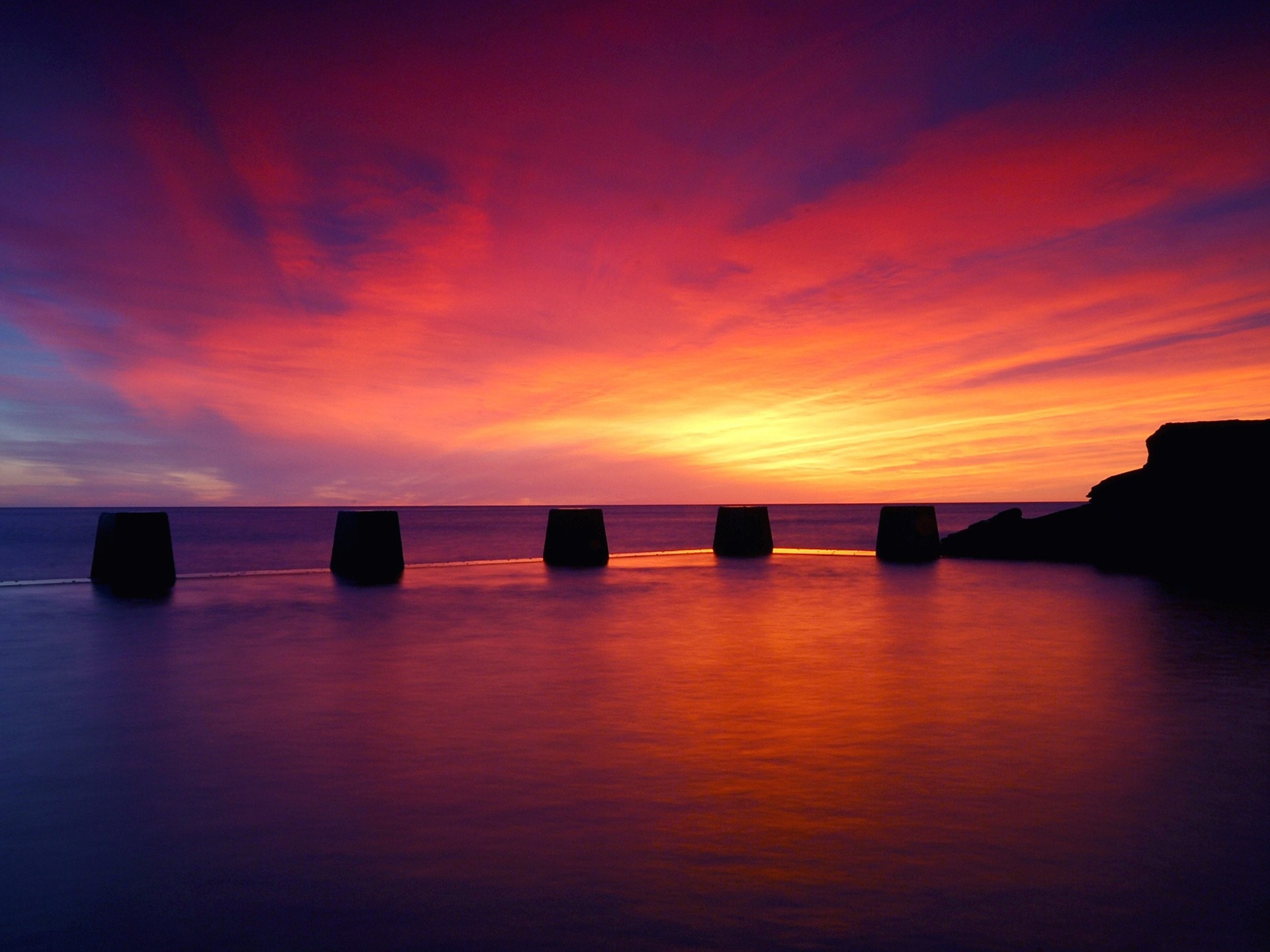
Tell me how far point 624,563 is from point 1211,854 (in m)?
15.1

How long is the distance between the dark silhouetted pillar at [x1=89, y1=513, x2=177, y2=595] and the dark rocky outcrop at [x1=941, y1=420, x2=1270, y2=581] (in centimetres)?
1676

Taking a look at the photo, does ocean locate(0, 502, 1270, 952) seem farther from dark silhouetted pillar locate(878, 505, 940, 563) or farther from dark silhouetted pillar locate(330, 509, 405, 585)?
dark silhouetted pillar locate(878, 505, 940, 563)

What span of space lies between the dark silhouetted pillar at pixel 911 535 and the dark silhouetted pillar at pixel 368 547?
10031 millimetres

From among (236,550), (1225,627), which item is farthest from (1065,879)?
(236,550)

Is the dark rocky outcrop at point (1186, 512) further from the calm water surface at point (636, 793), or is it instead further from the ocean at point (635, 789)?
the calm water surface at point (636, 793)

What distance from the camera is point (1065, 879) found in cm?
289

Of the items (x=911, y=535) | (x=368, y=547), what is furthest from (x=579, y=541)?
(x=911, y=535)

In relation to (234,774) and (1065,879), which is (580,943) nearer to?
(1065,879)

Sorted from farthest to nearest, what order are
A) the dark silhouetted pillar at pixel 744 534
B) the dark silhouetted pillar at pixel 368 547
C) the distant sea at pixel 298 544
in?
the distant sea at pixel 298 544 → the dark silhouetted pillar at pixel 744 534 → the dark silhouetted pillar at pixel 368 547

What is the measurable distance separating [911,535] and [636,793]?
16.3 meters

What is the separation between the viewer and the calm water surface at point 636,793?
2.66 metres

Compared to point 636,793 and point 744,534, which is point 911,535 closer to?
point 744,534

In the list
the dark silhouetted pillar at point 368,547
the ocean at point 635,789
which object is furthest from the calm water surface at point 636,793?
the dark silhouetted pillar at point 368,547

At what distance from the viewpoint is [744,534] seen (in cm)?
2062
